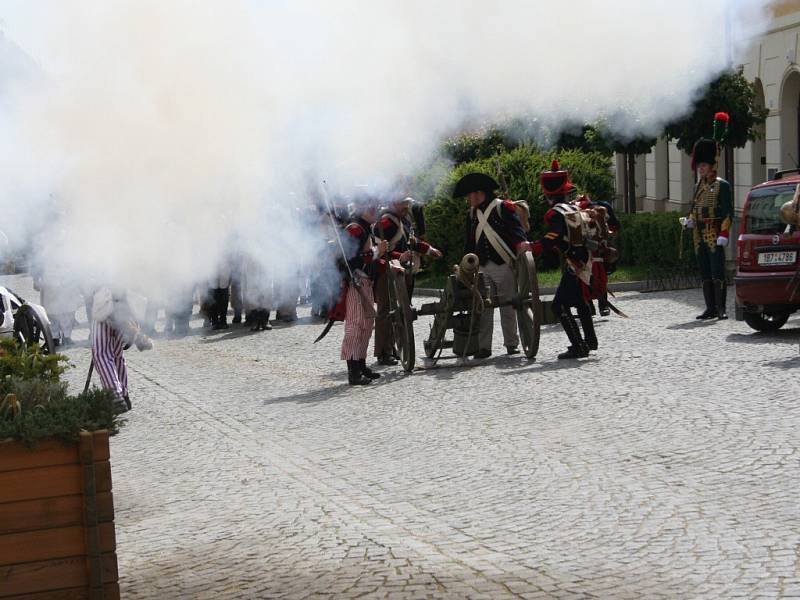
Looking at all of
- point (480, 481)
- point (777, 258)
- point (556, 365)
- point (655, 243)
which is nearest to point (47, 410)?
point (480, 481)

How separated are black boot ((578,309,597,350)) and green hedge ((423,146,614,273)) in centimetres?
1106

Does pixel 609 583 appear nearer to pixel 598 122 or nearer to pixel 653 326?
pixel 653 326

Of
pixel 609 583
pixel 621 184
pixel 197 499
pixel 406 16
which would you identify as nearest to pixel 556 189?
pixel 406 16

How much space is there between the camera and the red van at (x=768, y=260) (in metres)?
14.4

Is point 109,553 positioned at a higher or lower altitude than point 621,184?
lower

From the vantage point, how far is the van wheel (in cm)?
1495

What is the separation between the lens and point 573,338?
43.6 feet

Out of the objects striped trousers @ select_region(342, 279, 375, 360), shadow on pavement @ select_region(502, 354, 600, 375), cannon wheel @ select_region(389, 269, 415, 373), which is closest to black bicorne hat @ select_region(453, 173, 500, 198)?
cannon wheel @ select_region(389, 269, 415, 373)

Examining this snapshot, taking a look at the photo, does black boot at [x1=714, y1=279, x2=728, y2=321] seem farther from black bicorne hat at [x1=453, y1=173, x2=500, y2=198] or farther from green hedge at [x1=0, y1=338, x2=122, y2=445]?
green hedge at [x1=0, y1=338, x2=122, y2=445]

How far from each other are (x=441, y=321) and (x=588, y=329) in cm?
140

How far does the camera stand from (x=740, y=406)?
10125 mm

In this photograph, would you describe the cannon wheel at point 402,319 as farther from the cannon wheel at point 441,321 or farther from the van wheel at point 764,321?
the van wheel at point 764,321

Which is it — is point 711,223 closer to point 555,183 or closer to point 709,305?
point 709,305

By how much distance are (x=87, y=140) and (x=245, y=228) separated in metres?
6.45
